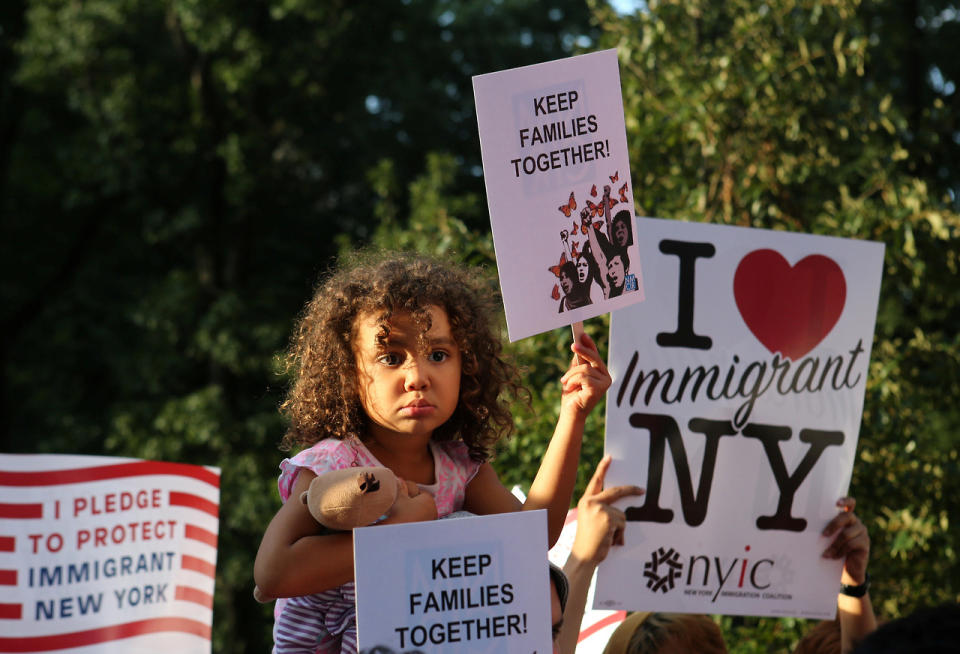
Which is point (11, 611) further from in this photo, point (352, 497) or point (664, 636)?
point (352, 497)

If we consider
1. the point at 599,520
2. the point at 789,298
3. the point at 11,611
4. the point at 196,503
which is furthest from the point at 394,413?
the point at 11,611

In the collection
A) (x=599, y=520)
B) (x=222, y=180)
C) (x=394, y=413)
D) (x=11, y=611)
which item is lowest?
(x=11, y=611)

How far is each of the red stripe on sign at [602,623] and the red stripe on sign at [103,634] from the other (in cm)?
125

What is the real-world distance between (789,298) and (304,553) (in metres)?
1.45

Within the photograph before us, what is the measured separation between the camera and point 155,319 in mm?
10914

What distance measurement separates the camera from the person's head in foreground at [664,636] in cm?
254

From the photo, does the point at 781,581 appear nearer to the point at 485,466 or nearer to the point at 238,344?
the point at 485,466

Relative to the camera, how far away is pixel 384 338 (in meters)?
1.95

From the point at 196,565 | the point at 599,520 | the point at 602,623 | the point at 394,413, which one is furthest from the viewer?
the point at 196,565

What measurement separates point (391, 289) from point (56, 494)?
6.25 feet

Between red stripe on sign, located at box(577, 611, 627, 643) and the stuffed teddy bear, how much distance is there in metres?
1.36

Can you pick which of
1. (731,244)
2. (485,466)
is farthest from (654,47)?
→ (485,466)

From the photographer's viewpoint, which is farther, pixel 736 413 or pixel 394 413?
pixel 736 413

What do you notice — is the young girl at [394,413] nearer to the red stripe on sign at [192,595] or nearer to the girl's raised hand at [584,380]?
the girl's raised hand at [584,380]
